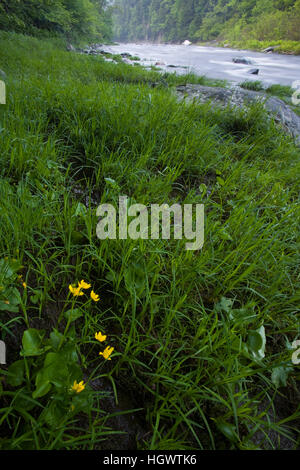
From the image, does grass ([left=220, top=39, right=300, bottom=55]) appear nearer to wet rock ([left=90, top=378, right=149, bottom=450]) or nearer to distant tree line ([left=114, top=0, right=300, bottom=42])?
distant tree line ([left=114, top=0, right=300, bottom=42])

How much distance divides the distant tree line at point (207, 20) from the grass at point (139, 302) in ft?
81.0

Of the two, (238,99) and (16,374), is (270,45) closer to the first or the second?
(238,99)

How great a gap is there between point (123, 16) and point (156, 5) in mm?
22073

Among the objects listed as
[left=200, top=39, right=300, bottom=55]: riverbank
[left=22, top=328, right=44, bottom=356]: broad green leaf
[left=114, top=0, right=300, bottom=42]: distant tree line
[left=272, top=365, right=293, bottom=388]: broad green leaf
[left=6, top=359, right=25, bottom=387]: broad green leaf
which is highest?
[left=114, top=0, right=300, bottom=42]: distant tree line

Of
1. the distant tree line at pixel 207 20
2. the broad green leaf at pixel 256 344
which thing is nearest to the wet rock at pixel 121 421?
the broad green leaf at pixel 256 344

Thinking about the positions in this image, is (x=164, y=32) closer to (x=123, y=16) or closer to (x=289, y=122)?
(x=123, y=16)

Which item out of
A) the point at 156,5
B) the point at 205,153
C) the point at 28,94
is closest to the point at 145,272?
the point at 205,153

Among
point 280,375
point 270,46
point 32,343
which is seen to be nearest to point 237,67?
point 270,46

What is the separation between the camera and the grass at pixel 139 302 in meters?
0.74

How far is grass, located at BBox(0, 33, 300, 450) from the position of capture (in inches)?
29.2

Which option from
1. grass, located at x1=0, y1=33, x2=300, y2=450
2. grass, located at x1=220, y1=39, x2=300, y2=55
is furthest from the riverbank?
grass, located at x1=0, y1=33, x2=300, y2=450

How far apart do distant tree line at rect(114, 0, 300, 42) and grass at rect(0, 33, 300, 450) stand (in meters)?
24.7

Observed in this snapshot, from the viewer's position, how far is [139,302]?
106cm

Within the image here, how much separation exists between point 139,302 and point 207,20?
2083 inches
